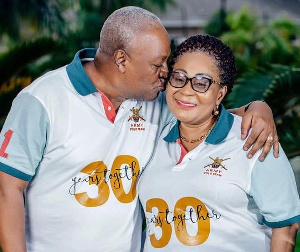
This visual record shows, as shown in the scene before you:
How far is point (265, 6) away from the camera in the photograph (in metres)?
40.8

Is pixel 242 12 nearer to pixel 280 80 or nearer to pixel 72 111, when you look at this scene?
pixel 280 80

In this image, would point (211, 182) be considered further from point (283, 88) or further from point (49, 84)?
point (283, 88)

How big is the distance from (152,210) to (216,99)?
0.61 m

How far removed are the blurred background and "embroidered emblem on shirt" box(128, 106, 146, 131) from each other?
311 centimetres

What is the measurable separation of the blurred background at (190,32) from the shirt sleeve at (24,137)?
3.57 meters

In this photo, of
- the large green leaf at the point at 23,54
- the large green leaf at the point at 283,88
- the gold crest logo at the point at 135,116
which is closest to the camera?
the gold crest logo at the point at 135,116

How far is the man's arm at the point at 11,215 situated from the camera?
121 inches

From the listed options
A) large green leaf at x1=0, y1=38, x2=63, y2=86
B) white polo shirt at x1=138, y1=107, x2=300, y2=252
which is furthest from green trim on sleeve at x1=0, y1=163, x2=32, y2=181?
large green leaf at x1=0, y1=38, x2=63, y2=86

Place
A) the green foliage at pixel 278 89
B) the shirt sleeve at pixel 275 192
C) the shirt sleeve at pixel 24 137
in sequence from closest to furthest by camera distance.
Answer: the shirt sleeve at pixel 275 192 < the shirt sleeve at pixel 24 137 < the green foliage at pixel 278 89

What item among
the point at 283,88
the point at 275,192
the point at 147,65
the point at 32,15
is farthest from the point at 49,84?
the point at 32,15

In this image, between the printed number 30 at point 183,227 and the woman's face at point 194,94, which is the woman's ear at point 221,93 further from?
the printed number 30 at point 183,227

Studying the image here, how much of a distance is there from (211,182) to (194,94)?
42 cm

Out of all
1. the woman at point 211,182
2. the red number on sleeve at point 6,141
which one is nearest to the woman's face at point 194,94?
the woman at point 211,182

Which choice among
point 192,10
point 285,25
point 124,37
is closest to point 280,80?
point 124,37
